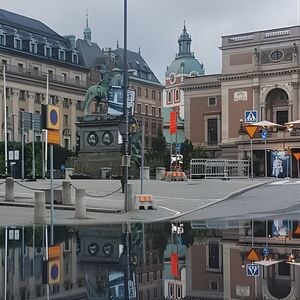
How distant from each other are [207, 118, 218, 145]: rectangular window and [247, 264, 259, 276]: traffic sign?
313 feet

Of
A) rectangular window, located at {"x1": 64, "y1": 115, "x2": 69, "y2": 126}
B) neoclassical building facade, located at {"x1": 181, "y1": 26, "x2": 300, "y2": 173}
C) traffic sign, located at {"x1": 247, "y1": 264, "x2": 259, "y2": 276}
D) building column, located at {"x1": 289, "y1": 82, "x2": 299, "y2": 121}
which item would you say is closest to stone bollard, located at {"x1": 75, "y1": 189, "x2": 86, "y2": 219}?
traffic sign, located at {"x1": 247, "y1": 264, "x2": 259, "y2": 276}

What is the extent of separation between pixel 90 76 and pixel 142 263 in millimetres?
109957

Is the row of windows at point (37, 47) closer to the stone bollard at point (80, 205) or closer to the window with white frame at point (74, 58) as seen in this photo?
the window with white frame at point (74, 58)

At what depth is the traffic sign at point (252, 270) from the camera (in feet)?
36.2

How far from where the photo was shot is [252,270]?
11.4m

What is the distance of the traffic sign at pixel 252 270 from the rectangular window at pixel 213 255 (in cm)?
65

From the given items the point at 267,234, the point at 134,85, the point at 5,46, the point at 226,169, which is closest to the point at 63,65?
the point at 5,46

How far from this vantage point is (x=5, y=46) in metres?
100

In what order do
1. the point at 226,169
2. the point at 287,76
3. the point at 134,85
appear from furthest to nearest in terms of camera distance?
the point at 134,85
the point at 287,76
the point at 226,169

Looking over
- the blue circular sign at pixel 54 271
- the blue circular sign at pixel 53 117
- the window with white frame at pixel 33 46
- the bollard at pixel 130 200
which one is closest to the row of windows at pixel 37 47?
the window with white frame at pixel 33 46

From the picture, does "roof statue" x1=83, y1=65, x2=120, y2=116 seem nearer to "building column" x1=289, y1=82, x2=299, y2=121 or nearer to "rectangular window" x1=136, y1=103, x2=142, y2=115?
"building column" x1=289, y1=82, x2=299, y2=121

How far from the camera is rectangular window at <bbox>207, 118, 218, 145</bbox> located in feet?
352

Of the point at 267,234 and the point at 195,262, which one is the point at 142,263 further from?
the point at 267,234

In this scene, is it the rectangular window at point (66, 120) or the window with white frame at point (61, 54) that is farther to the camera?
the rectangular window at point (66, 120)
